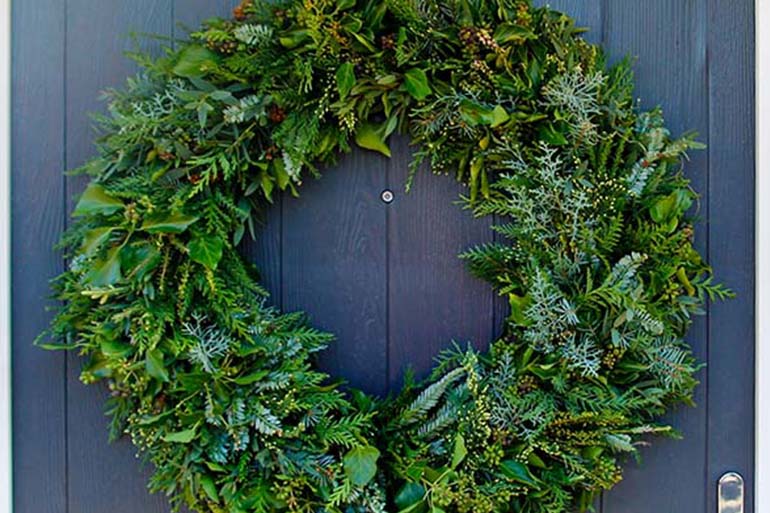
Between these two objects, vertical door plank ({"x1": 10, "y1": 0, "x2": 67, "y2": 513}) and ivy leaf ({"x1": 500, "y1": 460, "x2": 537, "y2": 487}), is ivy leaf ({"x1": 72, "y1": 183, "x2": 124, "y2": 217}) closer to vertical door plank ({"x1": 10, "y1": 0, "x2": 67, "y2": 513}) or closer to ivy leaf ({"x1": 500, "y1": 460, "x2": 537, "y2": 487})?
vertical door plank ({"x1": 10, "y1": 0, "x2": 67, "y2": 513})

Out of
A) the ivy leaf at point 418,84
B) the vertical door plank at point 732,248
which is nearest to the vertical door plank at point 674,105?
the vertical door plank at point 732,248

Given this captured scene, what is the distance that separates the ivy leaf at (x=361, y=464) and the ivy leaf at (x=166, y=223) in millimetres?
431

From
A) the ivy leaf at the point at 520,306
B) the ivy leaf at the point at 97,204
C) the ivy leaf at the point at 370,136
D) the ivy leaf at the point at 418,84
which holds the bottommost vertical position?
the ivy leaf at the point at 520,306

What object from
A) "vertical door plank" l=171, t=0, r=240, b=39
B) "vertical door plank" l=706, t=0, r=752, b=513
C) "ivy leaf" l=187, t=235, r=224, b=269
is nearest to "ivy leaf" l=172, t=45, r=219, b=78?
"vertical door plank" l=171, t=0, r=240, b=39

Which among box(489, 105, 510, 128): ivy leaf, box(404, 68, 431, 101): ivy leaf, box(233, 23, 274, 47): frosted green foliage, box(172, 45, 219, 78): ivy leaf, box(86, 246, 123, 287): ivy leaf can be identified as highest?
box(233, 23, 274, 47): frosted green foliage

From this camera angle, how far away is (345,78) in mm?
1090

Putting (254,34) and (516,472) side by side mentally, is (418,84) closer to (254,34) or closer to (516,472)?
(254,34)

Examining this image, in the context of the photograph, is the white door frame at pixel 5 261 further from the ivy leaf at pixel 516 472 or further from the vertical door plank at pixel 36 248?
the ivy leaf at pixel 516 472

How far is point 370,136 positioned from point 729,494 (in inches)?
35.9

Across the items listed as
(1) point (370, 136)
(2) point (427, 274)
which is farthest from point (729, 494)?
(1) point (370, 136)

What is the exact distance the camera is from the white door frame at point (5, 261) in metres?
1.21

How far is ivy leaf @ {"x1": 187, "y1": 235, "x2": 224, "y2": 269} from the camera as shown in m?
1.06

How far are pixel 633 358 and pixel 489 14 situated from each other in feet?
1.97
